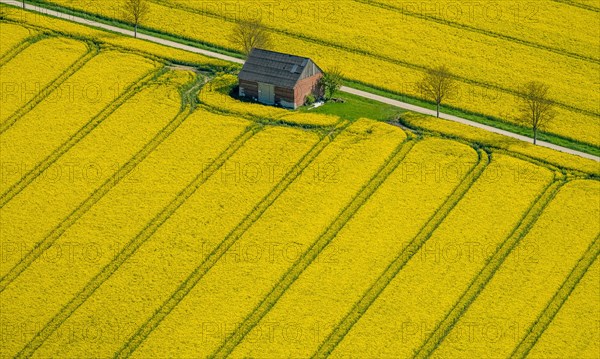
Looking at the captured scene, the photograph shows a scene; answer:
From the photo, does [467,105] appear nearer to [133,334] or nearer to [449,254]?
[449,254]

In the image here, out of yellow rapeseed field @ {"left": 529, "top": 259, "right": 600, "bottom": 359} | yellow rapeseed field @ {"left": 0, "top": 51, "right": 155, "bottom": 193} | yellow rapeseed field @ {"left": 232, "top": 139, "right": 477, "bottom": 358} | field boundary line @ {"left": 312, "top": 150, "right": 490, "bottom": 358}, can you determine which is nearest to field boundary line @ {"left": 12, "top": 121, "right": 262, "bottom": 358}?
yellow rapeseed field @ {"left": 0, "top": 51, "right": 155, "bottom": 193}

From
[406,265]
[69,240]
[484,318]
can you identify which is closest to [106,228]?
[69,240]

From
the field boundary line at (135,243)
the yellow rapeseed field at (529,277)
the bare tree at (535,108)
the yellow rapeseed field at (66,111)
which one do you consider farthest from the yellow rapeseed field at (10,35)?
the yellow rapeseed field at (529,277)

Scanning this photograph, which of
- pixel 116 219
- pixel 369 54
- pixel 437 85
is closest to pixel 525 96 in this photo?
pixel 437 85

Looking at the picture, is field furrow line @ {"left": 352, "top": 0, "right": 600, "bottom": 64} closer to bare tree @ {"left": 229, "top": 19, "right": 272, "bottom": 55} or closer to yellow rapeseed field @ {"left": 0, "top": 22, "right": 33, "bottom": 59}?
bare tree @ {"left": 229, "top": 19, "right": 272, "bottom": 55}

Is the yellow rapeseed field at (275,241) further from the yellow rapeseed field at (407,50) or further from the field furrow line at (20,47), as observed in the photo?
the field furrow line at (20,47)

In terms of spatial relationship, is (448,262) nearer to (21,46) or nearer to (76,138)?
(76,138)
